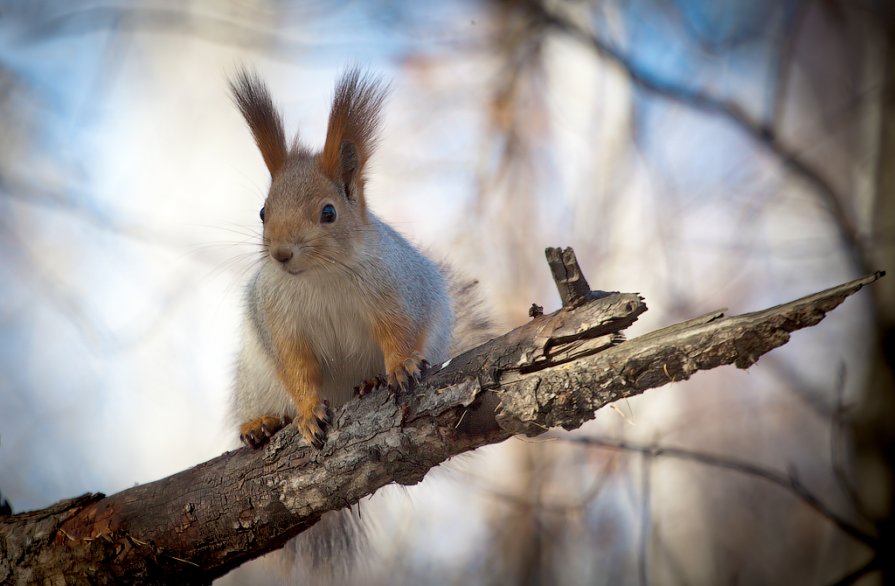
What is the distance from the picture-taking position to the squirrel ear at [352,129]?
1.68 m

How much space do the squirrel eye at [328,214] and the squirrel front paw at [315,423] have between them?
15.8 inches

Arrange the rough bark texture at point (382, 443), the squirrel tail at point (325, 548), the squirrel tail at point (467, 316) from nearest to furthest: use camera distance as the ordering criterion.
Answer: the rough bark texture at point (382, 443) < the squirrel tail at point (325, 548) < the squirrel tail at point (467, 316)

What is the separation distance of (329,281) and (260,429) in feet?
1.21

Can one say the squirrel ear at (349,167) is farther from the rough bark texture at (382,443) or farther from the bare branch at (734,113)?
the bare branch at (734,113)

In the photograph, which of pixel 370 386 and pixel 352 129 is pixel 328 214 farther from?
pixel 370 386

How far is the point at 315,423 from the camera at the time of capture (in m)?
1.47

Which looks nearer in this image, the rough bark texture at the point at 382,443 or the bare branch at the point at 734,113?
the rough bark texture at the point at 382,443

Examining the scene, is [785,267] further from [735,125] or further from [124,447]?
[124,447]

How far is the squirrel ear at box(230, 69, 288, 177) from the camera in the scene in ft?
5.68

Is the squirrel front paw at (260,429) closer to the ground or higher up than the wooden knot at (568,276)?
higher up

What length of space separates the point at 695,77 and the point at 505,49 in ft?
2.27

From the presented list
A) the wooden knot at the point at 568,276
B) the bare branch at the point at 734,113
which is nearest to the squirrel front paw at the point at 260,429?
the wooden knot at the point at 568,276

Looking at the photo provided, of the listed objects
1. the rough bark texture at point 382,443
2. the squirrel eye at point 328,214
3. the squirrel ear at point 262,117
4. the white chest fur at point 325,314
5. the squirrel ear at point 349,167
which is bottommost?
the rough bark texture at point 382,443

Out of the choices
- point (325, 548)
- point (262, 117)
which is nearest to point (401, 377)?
point (262, 117)
